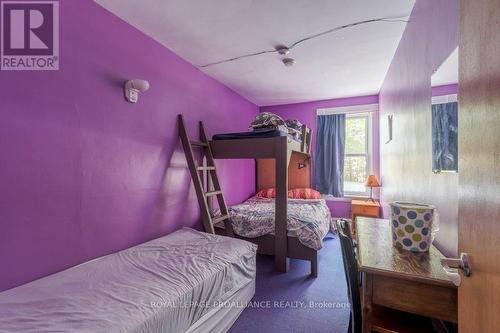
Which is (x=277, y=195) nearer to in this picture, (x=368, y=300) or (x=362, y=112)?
(x=368, y=300)

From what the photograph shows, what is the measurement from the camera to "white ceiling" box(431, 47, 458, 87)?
3.73ft

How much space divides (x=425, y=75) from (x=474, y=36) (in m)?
1.00

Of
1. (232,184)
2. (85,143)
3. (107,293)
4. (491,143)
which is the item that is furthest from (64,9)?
(232,184)

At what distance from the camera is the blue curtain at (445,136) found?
1.12 m

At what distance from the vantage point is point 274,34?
85.0 inches

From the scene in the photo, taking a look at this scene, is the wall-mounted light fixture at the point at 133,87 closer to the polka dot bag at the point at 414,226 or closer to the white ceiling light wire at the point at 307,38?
the white ceiling light wire at the point at 307,38

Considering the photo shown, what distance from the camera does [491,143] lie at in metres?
0.59

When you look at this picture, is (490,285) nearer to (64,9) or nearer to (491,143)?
(491,143)

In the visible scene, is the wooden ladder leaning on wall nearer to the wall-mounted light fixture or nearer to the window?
the wall-mounted light fixture

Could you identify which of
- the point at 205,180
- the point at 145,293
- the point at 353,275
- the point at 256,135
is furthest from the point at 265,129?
the point at 145,293

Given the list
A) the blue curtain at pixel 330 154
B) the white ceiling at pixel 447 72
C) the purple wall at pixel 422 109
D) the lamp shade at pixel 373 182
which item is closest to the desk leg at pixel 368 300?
the purple wall at pixel 422 109

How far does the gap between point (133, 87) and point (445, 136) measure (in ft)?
7.19

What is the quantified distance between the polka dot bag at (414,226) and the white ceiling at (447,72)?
649 mm

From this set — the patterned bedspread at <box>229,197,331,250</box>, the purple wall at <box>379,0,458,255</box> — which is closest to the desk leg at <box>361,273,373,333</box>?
the purple wall at <box>379,0,458,255</box>
